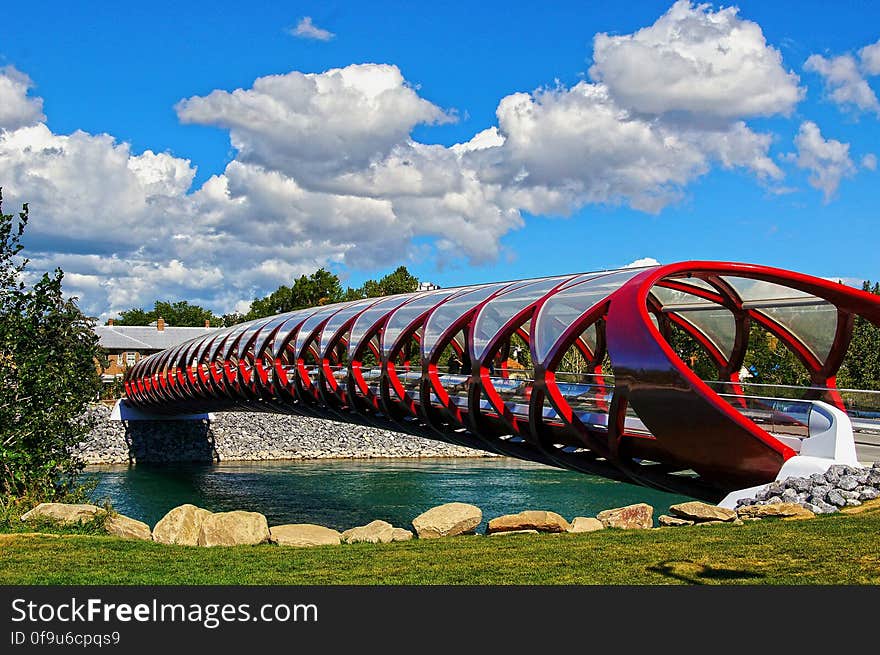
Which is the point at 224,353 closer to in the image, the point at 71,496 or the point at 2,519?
the point at 71,496

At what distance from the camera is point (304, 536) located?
13.1m

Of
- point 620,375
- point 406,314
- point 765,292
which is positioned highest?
point 765,292

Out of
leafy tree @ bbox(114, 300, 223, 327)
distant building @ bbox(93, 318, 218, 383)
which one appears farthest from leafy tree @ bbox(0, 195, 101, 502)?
leafy tree @ bbox(114, 300, 223, 327)

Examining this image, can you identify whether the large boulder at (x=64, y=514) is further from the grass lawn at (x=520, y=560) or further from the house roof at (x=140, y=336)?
the house roof at (x=140, y=336)

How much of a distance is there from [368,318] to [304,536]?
11.4 metres

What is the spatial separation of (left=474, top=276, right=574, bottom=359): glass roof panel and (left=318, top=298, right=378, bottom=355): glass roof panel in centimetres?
841

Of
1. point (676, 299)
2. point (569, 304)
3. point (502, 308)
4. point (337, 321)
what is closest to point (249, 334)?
point (337, 321)

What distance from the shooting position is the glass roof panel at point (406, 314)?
838 inches

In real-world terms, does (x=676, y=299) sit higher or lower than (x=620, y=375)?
higher

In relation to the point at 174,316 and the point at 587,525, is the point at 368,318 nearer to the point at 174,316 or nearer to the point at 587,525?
the point at 587,525

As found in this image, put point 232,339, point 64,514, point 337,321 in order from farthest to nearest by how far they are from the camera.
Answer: point 232,339 < point 337,321 < point 64,514

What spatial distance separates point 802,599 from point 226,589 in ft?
16.6

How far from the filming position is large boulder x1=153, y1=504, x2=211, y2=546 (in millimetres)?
13805

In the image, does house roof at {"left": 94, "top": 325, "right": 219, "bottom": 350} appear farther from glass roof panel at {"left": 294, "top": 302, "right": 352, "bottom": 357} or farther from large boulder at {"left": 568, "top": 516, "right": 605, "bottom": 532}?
large boulder at {"left": 568, "top": 516, "right": 605, "bottom": 532}
